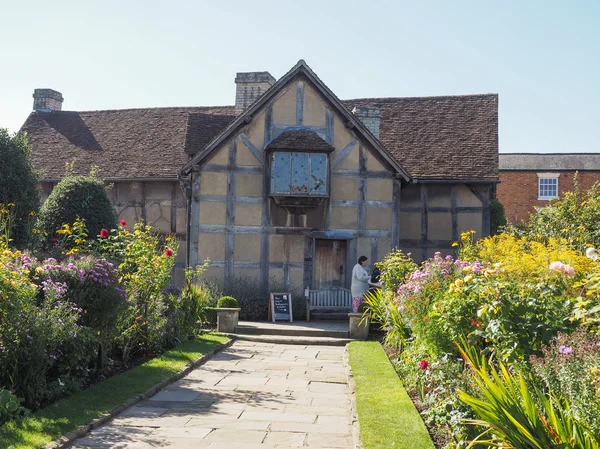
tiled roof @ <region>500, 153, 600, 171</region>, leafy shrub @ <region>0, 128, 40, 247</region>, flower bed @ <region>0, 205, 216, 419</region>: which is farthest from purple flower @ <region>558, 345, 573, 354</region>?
tiled roof @ <region>500, 153, 600, 171</region>

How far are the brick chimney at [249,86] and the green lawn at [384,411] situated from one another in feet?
44.2

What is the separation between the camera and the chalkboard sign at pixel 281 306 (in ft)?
57.5

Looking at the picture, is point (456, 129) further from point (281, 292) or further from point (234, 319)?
point (234, 319)

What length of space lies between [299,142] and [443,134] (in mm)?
5738

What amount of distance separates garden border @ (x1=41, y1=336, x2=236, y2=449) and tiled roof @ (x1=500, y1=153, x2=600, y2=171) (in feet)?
104

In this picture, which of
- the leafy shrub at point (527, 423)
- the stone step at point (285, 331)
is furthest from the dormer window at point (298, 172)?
the leafy shrub at point (527, 423)

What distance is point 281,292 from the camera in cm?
1830

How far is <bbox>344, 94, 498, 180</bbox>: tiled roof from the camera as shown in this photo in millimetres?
19805

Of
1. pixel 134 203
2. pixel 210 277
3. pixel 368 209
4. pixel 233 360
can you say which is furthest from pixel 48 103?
pixel 233 360

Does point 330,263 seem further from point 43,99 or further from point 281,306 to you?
point 43,99

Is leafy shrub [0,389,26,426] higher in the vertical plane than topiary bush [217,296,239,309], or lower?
lower

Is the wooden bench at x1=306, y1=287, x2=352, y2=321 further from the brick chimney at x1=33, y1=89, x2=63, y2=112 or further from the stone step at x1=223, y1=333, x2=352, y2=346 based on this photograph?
the brick chimney at x1=33, y1=89, x2=63, y2=112

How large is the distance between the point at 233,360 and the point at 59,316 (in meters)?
4.14

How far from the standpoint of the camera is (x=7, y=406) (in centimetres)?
645
